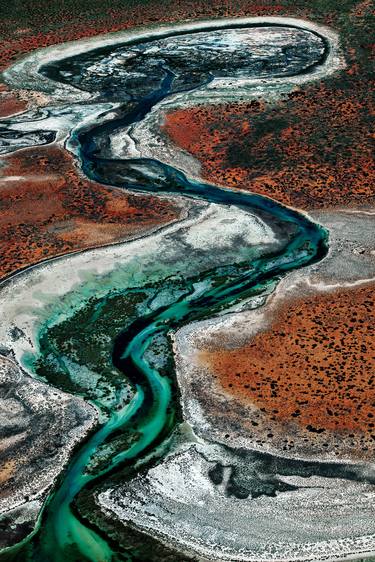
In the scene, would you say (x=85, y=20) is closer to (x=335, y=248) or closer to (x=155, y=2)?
(x=155, y=2)

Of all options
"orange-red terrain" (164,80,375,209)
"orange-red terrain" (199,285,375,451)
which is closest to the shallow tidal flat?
"orange-red terrain" (199,285,375,451)

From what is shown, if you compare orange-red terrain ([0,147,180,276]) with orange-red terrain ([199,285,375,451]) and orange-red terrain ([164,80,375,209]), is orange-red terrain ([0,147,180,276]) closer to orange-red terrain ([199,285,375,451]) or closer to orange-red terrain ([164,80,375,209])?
orange-red terrain ([164,80,375,209])

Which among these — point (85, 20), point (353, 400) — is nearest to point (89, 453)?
→ point (353, 400)

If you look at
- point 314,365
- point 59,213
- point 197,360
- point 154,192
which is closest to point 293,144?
point 154,192

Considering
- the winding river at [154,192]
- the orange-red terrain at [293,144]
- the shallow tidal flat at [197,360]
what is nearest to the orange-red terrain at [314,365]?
the shallow tidal flat at [197,360]

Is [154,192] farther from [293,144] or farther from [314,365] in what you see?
[314,365]
